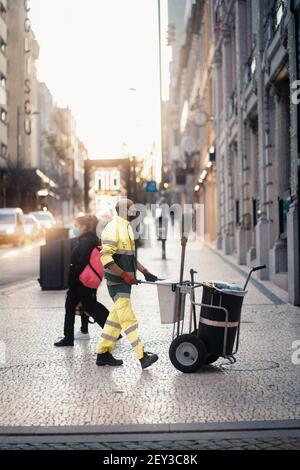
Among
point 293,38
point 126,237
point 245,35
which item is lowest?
point 126,237

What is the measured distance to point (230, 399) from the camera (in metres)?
6.20

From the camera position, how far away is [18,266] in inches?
968

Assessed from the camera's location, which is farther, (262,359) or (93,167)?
(93,167)

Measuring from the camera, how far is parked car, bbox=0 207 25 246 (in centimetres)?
3684

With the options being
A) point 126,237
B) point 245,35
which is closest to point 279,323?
point 126,237

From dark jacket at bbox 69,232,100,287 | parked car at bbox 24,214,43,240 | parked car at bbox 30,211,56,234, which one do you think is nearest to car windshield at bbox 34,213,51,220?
parked car at bbox 30,211,56,234

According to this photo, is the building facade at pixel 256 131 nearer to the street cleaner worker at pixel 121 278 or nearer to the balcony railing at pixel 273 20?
the balcony railing at pixel 273 20

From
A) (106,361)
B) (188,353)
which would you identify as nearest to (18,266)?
(106,361)

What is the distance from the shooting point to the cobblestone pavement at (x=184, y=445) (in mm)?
4844

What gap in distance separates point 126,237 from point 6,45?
52.1 metres

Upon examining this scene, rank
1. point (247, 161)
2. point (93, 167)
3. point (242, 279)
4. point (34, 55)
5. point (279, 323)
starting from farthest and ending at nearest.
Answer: point (34, 55), point (93, 167), point (247, 161), point (242, 279), point (279, 323)

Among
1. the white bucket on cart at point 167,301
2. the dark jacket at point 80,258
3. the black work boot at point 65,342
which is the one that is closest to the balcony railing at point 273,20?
the dark jacket at point 80,258

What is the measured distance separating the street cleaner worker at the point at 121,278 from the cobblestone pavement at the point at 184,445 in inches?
93.9

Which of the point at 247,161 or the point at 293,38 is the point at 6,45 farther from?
the point at 293,38
